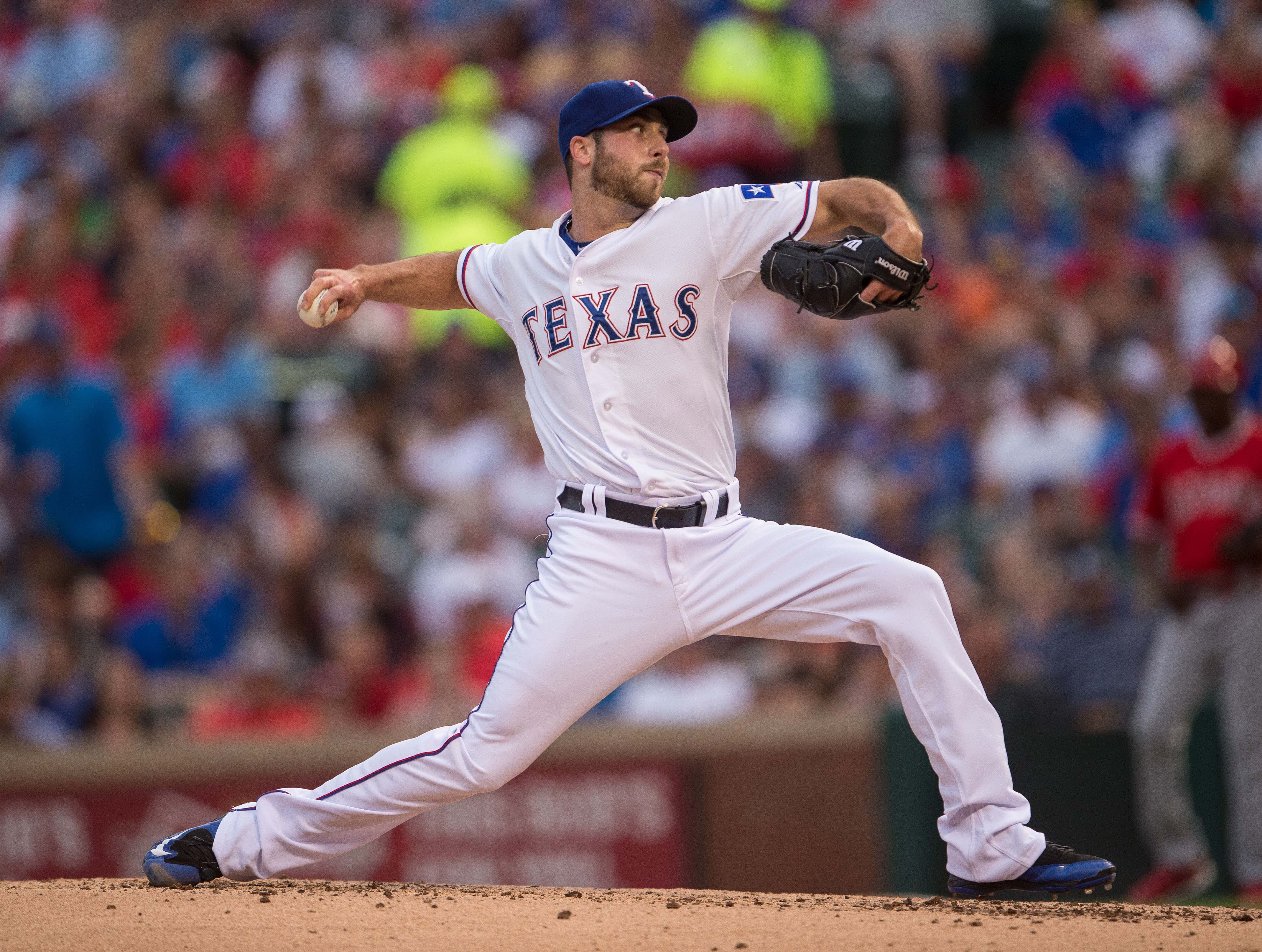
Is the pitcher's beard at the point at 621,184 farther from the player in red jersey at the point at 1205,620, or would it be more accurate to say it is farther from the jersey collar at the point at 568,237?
the player in red jersey at the point at 1205,620

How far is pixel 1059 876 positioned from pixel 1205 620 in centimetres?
338

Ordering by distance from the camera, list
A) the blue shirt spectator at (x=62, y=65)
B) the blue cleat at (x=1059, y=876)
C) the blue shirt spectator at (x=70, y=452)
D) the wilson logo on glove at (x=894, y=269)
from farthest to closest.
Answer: the blue shirt spectator at (x=62, y=65), the blue shirt spectator at (x=70, y=452), the blue cleat at (x=1059, y=876), the wilson logo on glove at (x=894, y=269)

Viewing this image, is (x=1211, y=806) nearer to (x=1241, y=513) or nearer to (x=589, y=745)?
(x=1241, y=513)

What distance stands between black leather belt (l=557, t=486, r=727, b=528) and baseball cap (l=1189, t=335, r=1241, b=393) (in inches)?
151

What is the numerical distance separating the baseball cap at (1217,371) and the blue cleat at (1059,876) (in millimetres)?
3619

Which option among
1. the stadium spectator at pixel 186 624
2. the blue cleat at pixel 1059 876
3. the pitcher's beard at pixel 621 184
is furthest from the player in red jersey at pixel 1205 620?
the stadium spectator at pixel 186 624

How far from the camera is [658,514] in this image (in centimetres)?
448

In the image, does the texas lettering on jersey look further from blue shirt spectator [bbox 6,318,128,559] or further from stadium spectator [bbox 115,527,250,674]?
blue shirt spectator [bbox 6,318,128,559]

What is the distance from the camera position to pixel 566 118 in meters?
4.70

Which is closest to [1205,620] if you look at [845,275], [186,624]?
[845,275]

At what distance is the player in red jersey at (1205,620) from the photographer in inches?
291

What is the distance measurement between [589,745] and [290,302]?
14.0 ft

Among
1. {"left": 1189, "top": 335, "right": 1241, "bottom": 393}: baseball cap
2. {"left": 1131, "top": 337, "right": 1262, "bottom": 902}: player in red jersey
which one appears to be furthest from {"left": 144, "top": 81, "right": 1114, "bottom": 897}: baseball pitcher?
{"left": 1189, "top": 335, "right": 1241, "bottom": 393}: baseball cap

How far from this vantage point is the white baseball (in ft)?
14.9
